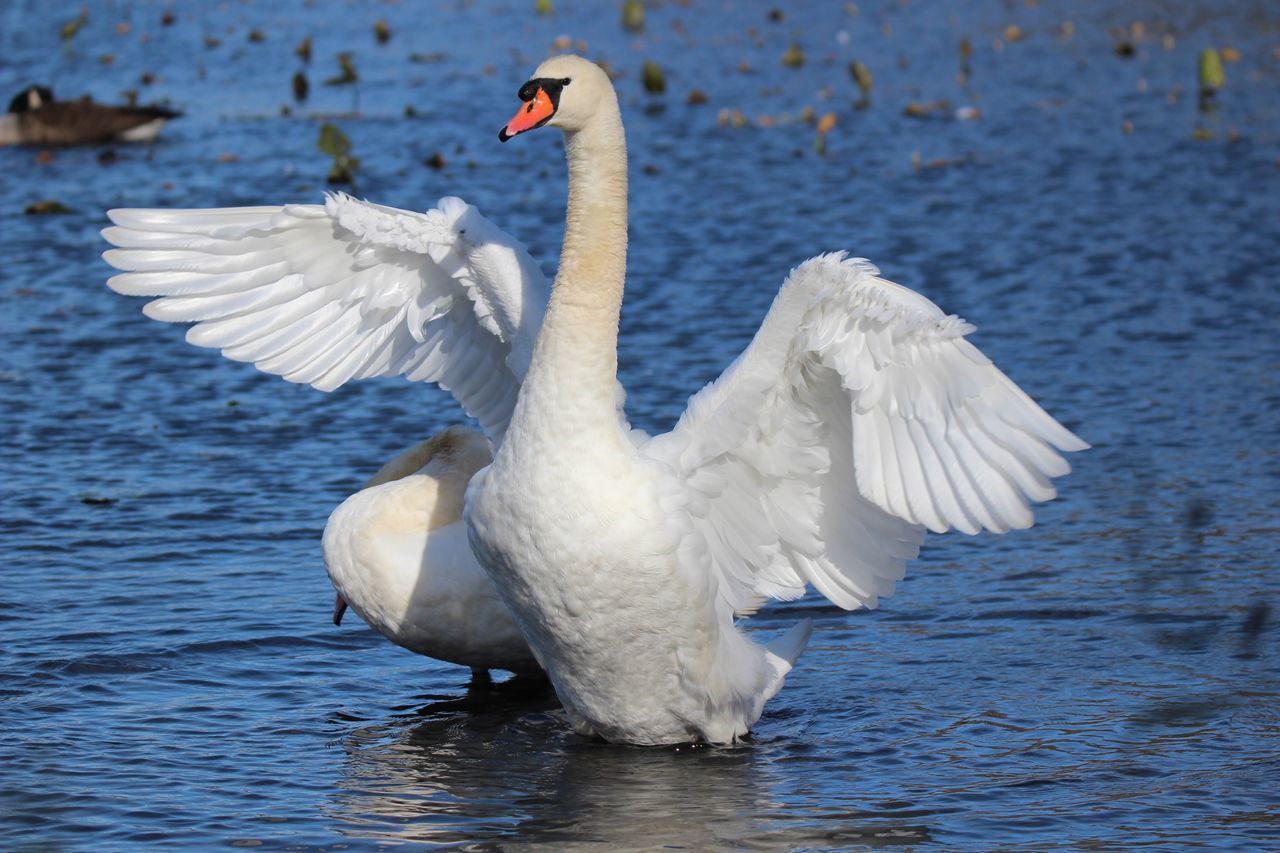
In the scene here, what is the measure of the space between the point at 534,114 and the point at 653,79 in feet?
50.4

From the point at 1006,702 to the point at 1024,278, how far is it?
23.2ft

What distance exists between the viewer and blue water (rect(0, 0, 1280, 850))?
653 centimetres

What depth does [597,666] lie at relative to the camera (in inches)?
262

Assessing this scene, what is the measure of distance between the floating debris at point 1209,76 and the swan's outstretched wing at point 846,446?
14306mm

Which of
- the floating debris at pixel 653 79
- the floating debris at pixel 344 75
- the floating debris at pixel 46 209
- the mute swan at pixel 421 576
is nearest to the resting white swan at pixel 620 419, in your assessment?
the mute swan at pixel 421 576

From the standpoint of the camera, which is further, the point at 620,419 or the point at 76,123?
the point at 76,123

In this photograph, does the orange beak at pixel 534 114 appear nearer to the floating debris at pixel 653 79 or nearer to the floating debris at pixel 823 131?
the floating debris at pixel 823 131

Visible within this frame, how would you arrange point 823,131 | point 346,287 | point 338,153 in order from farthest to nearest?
point 823,131, point 338,153, point 346,287

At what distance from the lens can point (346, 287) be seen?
7.54 metres

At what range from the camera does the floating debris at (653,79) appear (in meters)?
21.3

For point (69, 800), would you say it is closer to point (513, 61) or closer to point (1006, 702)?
point (1006, 702)

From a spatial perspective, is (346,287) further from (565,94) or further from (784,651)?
(784,651)

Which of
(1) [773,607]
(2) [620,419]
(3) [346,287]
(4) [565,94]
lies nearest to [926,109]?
(1) [773,607]

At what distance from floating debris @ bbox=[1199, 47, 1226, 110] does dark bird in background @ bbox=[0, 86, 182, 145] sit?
10.7m
